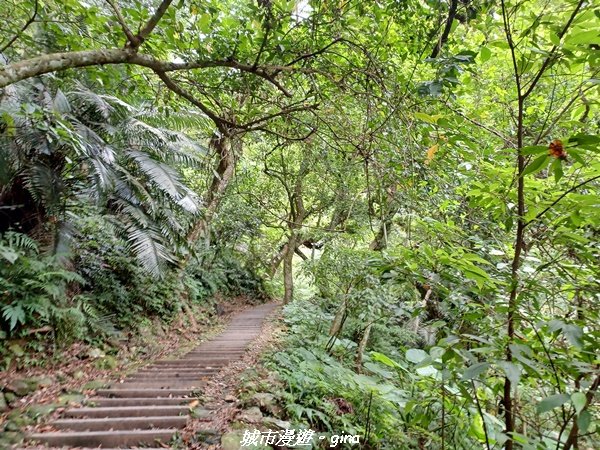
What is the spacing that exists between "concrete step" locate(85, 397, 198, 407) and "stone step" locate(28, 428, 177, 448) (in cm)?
65

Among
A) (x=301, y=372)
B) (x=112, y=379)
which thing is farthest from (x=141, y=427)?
(x=301, y=372)

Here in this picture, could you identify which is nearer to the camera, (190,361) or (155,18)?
(155,18)

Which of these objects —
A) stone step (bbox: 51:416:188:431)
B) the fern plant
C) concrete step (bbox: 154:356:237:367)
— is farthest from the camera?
concrete step (bbox: 154:356:237:367)

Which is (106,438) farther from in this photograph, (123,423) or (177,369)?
(177,369)

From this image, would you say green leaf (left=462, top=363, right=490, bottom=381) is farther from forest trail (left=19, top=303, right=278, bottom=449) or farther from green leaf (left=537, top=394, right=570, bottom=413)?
forest trail (left=19, top=303, right=278, bottom=449)

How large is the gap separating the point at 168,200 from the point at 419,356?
5725 mm

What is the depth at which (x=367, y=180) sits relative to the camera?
8.80ft

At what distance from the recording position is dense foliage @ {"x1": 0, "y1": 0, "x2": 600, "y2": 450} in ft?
4.90

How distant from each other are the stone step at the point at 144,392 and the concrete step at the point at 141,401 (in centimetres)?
13

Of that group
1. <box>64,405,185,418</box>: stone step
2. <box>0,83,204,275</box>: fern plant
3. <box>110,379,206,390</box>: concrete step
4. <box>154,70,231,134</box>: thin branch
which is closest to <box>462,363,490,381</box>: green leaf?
<box>154,70,231,134</box>: thin branch

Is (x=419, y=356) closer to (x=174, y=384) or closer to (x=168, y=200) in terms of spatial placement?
(x=174, y=384)

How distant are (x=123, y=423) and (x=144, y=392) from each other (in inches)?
34.2

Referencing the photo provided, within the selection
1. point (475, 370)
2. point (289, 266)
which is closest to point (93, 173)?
point (475, 370)

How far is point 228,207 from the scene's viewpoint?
36.1ft
